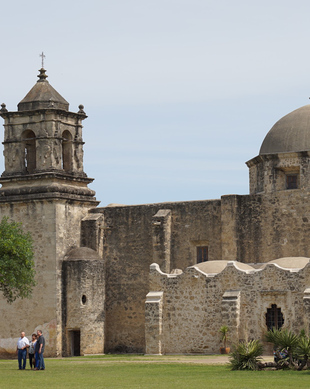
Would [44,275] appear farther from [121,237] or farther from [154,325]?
[154,325]

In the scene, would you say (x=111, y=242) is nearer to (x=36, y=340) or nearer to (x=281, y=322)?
(x=281, y=322)

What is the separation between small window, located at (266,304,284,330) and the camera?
113 ft

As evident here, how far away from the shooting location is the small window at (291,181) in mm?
40188

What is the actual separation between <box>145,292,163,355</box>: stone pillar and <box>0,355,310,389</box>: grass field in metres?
5.39

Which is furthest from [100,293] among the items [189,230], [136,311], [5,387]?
[5,387]

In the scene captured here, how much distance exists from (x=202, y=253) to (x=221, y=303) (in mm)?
5024

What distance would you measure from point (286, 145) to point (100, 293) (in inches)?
374

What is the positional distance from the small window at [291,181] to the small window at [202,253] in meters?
4.18

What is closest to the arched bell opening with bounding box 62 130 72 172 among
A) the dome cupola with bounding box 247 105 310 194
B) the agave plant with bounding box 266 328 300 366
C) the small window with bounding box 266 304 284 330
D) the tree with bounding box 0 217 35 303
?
the tree with bounding box 0 217 35 303

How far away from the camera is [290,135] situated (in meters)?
40.5

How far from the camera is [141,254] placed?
40719 mm

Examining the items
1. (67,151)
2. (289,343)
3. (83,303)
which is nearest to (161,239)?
(83,303)

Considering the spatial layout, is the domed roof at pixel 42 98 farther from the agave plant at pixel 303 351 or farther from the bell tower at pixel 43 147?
the agave plant at pixel 303 351

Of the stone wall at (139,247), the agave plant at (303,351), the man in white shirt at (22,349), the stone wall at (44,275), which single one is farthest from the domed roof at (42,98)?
the agave plant at (303,351)
